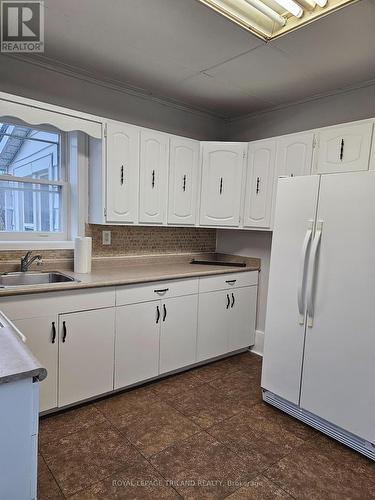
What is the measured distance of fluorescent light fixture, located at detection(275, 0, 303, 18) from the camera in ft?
5.48

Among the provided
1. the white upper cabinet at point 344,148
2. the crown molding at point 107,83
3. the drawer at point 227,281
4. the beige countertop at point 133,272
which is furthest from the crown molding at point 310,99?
the drawer at point 227,281

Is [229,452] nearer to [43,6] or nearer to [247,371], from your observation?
[247,371]

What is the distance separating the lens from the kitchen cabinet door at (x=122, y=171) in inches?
99.7

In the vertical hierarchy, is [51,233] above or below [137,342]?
above

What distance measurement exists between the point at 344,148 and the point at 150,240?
1856 mm

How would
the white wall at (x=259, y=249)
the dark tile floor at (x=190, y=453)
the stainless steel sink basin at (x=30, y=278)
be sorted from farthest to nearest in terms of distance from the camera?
1. the white wall at (x=259, y=249)
2. the stainless steel sink basin at (x=30, y=278)
3. the dark tile floor at (x=190, y=453)

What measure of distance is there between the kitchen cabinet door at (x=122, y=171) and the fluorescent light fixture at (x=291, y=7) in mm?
1356

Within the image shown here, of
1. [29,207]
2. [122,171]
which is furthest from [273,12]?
[29,207]

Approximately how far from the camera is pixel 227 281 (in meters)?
3.04

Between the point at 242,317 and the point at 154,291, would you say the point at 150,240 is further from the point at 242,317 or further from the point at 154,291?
the point at 242,317

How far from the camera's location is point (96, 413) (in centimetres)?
221

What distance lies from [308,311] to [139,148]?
180 cm

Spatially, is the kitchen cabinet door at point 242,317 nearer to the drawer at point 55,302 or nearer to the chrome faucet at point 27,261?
the drawer at point 55,302

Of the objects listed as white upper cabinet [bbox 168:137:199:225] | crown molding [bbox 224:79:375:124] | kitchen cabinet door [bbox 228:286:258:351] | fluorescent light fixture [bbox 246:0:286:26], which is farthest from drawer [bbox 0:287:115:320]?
crown molding [bbox 224:79:375:124]
